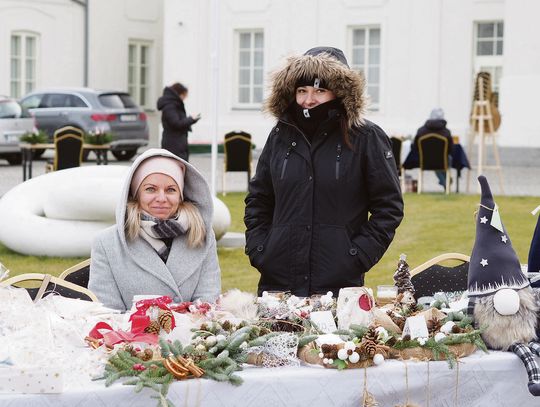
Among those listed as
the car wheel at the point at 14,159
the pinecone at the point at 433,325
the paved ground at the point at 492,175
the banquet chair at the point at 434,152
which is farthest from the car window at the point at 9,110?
the pinecone at the point at 433,325

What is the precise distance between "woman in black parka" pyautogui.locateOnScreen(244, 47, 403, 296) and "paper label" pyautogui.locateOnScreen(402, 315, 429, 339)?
2.98ft

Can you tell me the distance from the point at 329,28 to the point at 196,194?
22.5 metres

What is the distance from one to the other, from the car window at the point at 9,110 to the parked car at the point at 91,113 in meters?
0.98

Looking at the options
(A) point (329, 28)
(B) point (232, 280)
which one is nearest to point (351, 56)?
(A) point (329, 28)

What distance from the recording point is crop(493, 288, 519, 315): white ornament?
366 cm

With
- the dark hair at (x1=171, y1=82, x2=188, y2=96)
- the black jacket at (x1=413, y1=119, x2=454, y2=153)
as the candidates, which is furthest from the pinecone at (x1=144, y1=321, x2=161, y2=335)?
the black jacket at (x1=413, y1=119, x2=454, y2=153)

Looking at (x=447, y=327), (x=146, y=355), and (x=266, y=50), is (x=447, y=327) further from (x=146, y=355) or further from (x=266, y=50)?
(x=266, y=50)

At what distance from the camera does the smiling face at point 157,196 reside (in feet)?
13.8

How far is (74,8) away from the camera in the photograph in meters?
29.5

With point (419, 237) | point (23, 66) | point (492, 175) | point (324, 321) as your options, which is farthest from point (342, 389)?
point (23, 66)

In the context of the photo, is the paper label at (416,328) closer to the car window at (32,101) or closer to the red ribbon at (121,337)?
the red ribbon at (121,337)

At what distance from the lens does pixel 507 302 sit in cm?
366

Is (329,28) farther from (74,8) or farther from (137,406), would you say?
(137,406)

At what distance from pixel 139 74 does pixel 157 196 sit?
1073 inches
